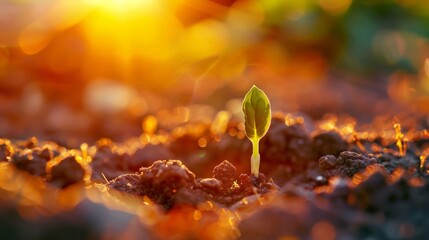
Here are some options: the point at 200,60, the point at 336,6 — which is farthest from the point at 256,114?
the point at 336,6

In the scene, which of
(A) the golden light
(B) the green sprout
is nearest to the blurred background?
(A) the golden light

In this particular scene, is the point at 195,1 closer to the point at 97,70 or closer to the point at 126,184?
the point at 97,70

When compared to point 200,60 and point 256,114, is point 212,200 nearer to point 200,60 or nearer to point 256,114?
point 256,114

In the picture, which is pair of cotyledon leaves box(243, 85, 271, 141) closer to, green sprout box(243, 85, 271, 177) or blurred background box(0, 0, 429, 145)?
green sprout box(243, 85, 271, 177)

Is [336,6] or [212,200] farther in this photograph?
[336,6]

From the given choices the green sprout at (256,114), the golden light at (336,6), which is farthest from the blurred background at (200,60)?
the green sprout at (256,114)

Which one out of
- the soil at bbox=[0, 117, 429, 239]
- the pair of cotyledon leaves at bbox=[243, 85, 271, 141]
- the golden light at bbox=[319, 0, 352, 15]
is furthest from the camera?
Answer: the golden light at bbox=[319, 0, 352, 15]
